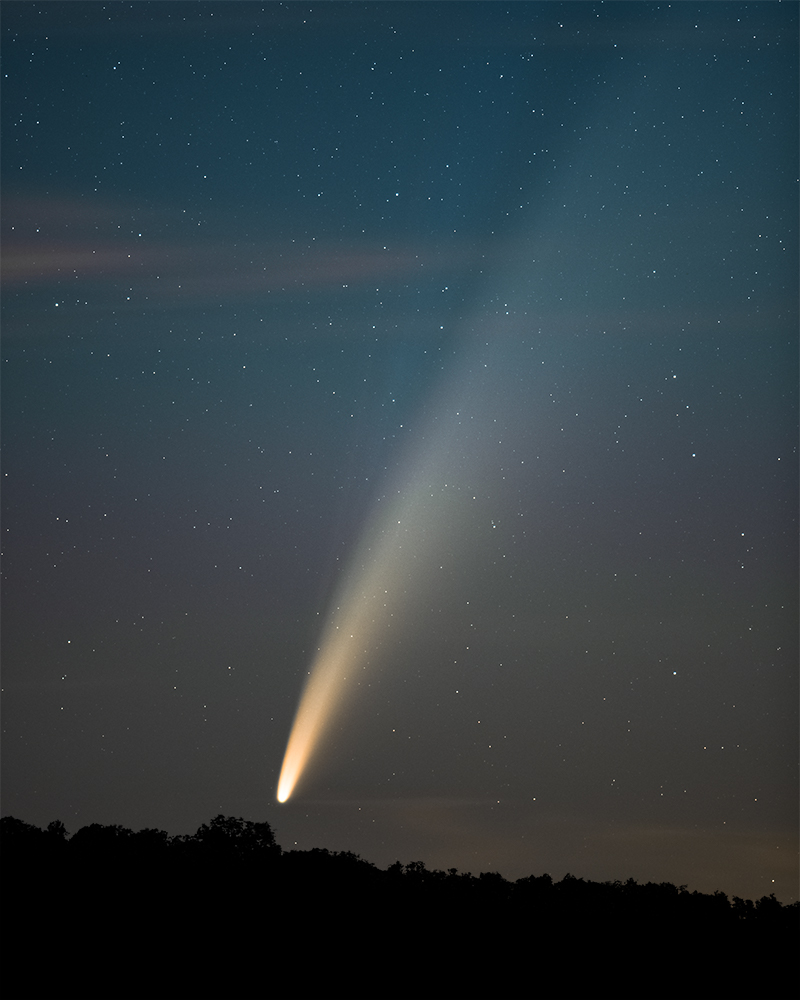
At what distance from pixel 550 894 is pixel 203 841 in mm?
8215

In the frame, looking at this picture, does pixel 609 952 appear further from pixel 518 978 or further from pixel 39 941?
pixel 39 941

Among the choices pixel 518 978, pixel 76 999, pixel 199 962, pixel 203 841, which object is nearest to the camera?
pixel 76 999

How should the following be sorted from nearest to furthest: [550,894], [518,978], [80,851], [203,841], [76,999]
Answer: [76,999] < [518,978] < [80,851] < [550,894] < [203,841]

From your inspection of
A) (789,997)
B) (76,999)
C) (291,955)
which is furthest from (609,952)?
(76,999)

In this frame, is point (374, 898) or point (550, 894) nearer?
point (374, 898)

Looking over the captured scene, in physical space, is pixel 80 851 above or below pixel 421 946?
above

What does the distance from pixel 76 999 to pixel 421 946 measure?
652 centimetres

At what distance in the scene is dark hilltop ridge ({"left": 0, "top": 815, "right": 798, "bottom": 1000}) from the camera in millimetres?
21328

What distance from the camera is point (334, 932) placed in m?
23.5

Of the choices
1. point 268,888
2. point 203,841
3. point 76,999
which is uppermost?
point 203,841

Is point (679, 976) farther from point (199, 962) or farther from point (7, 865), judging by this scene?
point (7, 865)

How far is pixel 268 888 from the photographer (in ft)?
80.3

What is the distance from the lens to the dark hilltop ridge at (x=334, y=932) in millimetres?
21328

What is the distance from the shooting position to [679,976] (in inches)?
958
